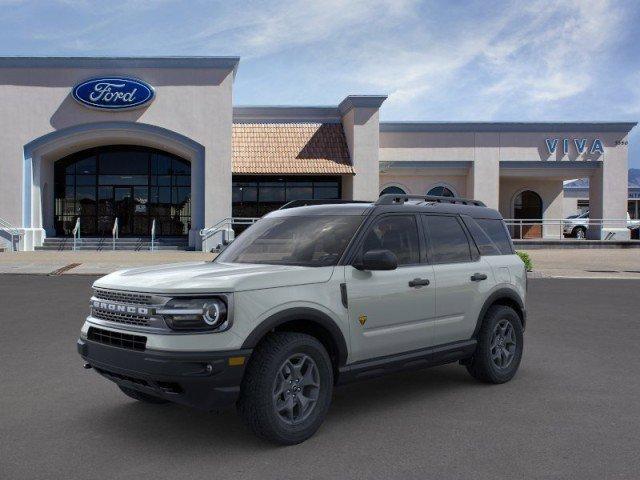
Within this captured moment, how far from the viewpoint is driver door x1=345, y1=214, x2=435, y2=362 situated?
495cm

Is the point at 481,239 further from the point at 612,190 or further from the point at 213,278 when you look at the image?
the point at 612,190

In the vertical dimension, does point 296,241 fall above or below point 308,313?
above

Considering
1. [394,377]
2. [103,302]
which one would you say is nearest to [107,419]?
[103,302]

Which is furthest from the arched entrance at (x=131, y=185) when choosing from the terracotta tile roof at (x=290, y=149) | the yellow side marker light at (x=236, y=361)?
the yellow side marker light at (x=236, y=361)

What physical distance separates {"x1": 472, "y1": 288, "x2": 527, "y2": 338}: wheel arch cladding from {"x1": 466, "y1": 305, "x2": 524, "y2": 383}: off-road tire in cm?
8

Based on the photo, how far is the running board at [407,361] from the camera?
490 cm

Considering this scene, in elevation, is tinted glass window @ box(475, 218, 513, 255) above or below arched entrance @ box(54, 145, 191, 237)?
below

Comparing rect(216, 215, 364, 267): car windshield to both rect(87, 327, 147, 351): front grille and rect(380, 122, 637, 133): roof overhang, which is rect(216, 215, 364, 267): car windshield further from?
rect(380, 122, 637, 133): roof overhang

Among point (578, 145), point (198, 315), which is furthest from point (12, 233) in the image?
point (578, 145)

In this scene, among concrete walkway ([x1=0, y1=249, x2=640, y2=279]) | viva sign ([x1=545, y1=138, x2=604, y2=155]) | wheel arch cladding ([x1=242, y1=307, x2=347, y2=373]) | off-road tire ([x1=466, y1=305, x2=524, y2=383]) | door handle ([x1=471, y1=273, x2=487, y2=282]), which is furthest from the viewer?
viva sign ([x1=545, y1=138, x2=604, y2=155])

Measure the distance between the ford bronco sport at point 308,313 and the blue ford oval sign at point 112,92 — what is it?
78.0 ft

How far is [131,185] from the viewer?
32438 mm

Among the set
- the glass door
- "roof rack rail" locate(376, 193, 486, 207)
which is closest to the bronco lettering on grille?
"roof rack rail" locate(376, 193, 486, 207)

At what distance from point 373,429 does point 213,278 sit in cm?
172
